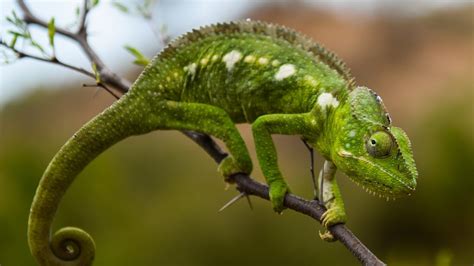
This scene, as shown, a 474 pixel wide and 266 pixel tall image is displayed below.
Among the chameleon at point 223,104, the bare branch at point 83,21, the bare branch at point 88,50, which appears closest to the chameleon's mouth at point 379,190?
the chameleon at point 223,104

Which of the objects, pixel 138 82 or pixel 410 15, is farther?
pixel 410 15

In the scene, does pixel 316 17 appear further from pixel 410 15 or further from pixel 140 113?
pixel 140 113

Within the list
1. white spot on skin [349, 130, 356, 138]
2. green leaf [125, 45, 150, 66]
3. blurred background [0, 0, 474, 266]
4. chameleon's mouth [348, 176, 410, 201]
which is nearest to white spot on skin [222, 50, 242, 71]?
green leaf [125, 45, 150, 66]

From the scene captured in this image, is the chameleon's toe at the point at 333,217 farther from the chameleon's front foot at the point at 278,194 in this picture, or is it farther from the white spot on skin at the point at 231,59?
the white spot on skin at the point at 231,59

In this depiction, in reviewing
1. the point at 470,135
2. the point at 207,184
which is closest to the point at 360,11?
the point at 470,135

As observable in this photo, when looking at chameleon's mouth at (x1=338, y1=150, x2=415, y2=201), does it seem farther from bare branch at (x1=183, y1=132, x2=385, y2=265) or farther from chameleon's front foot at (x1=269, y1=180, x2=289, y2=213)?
chameleon's front foot at (x1=269, y1=180, x2=289, y2=213)

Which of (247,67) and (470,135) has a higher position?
(247,67)
